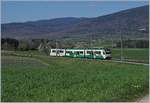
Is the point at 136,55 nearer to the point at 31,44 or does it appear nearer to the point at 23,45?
the point at 23,45

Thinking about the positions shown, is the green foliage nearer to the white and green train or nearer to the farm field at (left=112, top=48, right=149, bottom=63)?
the farm field at (left=112, top=48, right=149, bottom=63)

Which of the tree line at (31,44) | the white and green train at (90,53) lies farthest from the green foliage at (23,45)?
the white and green train at (90,53)

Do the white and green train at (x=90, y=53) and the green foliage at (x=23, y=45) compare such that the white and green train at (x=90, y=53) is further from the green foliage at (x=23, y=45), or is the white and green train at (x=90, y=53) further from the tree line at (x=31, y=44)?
the tree line at (x=31, y=44)

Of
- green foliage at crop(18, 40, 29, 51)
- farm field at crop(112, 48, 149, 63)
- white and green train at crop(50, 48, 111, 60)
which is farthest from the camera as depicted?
green foliage at crop(18, 40, 29, 51)

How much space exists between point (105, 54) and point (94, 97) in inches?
2531

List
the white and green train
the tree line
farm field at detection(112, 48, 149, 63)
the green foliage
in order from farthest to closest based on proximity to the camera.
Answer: the tree line
the green foliage
farm field at detection(112, 48, 149, 63)
the white and green train

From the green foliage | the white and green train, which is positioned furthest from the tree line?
the white and green train

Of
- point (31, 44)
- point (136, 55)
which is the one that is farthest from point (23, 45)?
point (136, 55)

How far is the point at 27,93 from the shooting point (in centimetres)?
1465

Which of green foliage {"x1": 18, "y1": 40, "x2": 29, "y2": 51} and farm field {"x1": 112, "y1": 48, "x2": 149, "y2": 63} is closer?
farm field {"x1": 112, "y1": 48, "x2": 149, "y2": 63}

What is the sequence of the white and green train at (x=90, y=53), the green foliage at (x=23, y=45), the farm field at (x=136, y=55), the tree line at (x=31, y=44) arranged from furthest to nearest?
1. the tree line at (x=31, y=44)
2. the green foliage at (x=23, y=45)
3. the farm field at (x=136, y=55)
4. the white and green train at (x=90, y=53)

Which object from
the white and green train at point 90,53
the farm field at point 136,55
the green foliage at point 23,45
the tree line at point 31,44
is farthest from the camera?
the tree line at point 31,44

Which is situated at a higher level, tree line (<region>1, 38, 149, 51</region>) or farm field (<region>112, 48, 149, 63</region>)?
tree line (<region>1, 38, 149, 51</region>)

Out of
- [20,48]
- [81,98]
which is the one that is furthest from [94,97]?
[20,48]
